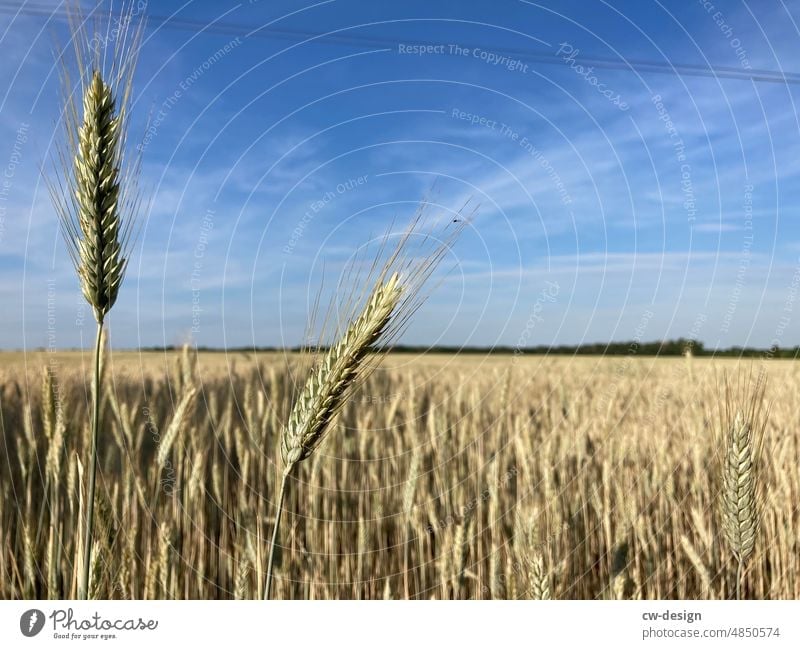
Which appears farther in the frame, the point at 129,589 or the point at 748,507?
the point at 129,589

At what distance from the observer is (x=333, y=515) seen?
140 inches

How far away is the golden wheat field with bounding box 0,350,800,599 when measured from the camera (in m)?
2.50

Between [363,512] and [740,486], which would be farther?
[363,512]

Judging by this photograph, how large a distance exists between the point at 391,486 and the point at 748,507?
2344 millimetres

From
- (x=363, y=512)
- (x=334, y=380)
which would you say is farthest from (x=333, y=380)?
(x=363, y=512)

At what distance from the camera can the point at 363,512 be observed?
3.82 metres

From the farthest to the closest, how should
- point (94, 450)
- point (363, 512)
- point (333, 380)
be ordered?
1. point (363, 512)
2. point (333, 380)
3. point (94, 450)

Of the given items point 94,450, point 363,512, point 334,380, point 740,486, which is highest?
point 334,380

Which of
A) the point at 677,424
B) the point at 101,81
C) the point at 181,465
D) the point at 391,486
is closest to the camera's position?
the point at 101,81

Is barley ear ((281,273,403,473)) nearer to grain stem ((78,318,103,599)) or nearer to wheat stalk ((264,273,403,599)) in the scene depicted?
wheat stalk ((264,273,403,599))

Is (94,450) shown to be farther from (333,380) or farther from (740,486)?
(740,486)

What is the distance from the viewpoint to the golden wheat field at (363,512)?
250cm

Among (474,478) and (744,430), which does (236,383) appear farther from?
(744,430)
